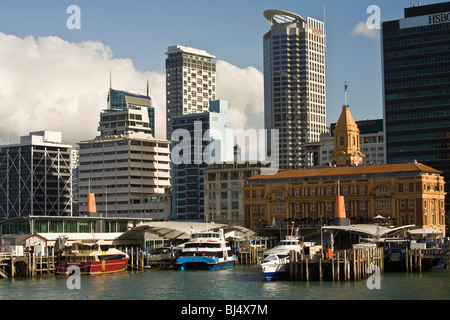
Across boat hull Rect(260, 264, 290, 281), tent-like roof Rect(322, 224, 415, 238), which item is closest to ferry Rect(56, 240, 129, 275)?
boat hull Rect(260, 264, 290, 281)

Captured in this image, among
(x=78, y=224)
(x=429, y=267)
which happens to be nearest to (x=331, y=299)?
(x=429, y=267)

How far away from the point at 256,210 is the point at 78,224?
4753 cm

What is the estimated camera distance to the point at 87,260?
356ft

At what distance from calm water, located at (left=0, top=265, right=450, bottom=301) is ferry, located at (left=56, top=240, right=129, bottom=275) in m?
2.31

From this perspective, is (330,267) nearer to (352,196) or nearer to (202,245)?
(202,245)

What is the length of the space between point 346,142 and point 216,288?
99.5 metres

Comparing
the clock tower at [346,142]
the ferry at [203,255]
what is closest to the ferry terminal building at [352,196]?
the clock tower at [346,142]

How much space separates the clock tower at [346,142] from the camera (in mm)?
182887

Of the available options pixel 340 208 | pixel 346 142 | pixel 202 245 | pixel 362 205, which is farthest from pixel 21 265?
pixel 346 142

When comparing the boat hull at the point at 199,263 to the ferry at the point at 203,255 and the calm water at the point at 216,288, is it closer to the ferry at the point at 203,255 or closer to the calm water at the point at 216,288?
the ferry at the point at 203,255

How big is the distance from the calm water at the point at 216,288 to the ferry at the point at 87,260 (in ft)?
7.57

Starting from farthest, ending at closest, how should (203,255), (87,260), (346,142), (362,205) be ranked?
(346,142), (362,205), (203,255), (87,260)
